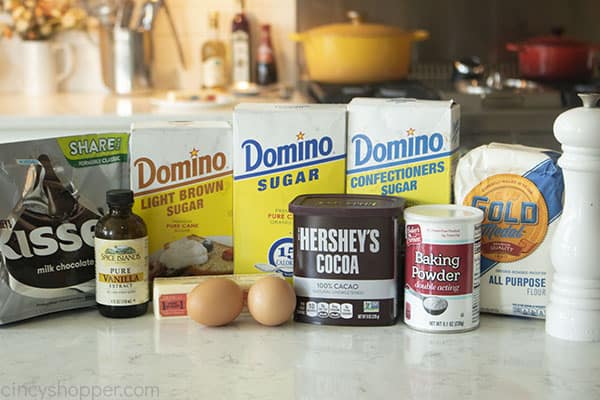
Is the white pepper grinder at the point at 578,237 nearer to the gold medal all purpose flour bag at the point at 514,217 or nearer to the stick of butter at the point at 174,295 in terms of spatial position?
the gold medal all purpose flour bag at the point at 514,217

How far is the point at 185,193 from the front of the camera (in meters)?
1.27

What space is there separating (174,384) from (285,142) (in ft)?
1.31

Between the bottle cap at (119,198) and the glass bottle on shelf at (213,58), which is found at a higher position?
the glass bottle on shelf at (213,58)

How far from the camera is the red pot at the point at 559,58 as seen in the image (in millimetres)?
2961

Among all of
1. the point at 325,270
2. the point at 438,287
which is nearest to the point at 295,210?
the point at 325,270

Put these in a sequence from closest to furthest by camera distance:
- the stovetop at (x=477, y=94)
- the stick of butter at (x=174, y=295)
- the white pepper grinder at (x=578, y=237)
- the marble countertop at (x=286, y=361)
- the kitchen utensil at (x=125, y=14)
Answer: the marble countertop at (x=286, y=361), the white pepper grinder at (x=578, y=237), the stick of butter at (x=174, y=295), the stovetop at (x=477, y=94), the kitchen utensil at (x=125, y=14)

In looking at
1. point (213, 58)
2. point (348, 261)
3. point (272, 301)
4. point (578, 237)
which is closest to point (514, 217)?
point (578, 237)

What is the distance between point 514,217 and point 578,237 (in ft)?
0.32

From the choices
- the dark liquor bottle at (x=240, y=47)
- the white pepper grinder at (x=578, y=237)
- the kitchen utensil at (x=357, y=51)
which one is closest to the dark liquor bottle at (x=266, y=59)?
the dark liquor bottle at (x=240, y=47)

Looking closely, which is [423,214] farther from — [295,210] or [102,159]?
[102,159]

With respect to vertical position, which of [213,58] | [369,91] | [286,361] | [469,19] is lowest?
[286,361]

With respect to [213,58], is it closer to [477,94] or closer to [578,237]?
[477,94]

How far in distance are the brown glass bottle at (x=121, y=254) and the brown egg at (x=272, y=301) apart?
6.1 inches

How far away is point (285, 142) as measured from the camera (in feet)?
4.06
